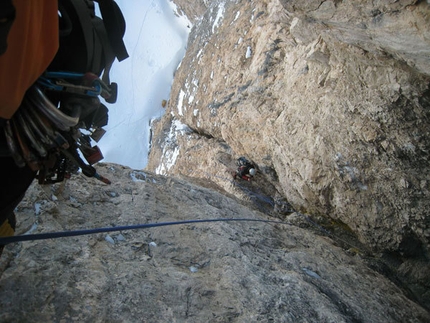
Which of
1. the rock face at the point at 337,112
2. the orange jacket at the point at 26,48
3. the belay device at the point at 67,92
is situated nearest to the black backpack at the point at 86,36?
the belay device at the point at 67,92

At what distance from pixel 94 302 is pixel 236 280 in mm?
1039

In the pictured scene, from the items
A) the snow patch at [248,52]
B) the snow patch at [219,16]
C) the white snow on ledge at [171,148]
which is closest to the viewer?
the snow patch at [248,52]

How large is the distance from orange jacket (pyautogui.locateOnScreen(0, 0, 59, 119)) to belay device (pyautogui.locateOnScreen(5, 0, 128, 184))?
15 cm

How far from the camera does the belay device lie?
1.46 m

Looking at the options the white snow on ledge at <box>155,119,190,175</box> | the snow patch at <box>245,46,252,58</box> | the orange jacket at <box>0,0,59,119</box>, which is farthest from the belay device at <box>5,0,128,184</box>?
the white snow on ledge at <box>155,119,190,175</box>

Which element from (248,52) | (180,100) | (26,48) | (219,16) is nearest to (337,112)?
(248,52)

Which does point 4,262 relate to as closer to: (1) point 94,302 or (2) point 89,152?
(1) point 94,302

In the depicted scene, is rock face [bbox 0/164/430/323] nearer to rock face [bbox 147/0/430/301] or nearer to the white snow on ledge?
rock face [bbox 147/0/430/301]

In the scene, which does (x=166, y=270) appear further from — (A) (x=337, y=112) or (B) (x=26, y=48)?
(A) (x=337, y=112)

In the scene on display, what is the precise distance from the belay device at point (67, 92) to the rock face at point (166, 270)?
0.65 meters

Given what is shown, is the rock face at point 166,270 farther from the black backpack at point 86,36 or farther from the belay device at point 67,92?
the black backpack at point 86,36

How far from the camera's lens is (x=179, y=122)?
363 inches

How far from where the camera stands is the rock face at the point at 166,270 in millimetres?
1931

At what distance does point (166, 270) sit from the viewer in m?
2.43
